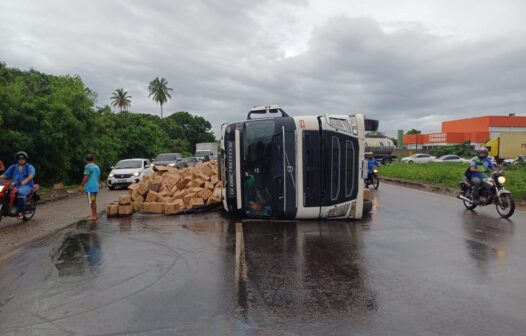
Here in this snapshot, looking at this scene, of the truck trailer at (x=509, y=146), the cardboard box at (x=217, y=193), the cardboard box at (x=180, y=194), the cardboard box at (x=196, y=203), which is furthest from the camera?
the truck trailer at (x=509, y=146)

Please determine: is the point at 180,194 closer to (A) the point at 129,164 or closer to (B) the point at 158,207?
(B) the point at 158,207

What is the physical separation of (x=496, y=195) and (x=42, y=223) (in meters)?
11.7

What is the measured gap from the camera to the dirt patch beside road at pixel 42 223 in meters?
8.05

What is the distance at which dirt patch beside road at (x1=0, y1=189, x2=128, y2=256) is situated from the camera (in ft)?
26.4

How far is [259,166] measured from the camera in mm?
9242

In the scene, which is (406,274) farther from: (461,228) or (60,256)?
(60,256)

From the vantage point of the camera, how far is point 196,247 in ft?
23.2

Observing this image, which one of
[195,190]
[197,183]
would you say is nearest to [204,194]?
[195,190]

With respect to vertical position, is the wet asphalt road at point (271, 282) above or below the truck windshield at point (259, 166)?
→ below

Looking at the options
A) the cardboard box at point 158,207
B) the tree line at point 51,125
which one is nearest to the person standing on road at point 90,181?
the cardboard box at point 158,207

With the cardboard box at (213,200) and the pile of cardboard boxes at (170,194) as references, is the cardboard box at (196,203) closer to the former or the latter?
the pile of cardboard boxes at (170,194)

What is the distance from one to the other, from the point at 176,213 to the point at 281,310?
7.55m

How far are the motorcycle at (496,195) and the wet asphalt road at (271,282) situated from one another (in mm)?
1229

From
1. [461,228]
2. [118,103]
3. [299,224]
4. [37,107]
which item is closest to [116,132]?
[37,107]
